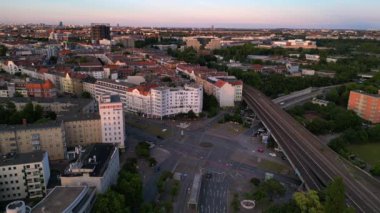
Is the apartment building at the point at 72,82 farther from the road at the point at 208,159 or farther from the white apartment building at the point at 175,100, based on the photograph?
→ the road at the point at 208,159

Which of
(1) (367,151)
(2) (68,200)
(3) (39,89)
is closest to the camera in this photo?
(2) (68,200)

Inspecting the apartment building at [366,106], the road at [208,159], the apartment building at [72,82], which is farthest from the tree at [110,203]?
the apartment building at [366,106]

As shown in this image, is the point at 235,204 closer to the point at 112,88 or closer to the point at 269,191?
the point at 269,191

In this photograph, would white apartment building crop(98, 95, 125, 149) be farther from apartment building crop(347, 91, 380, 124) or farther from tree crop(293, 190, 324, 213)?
apartment building crop(347, 91, 380, 124)

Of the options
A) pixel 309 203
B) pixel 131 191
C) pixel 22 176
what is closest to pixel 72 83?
pixel 22 176

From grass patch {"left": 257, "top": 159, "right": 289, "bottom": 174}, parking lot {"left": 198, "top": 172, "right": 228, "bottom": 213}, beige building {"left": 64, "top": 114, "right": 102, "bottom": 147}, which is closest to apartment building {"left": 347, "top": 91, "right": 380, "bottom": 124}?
grass patch {"left": 257, "top": 159, "right": 289, "bottom": 174}
